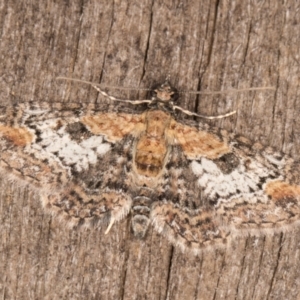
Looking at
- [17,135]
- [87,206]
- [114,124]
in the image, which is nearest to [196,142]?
[114,124]

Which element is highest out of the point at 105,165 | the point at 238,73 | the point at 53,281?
the point at 238,73

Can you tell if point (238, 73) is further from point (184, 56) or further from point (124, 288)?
point (124, 288)

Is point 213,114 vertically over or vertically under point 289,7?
under

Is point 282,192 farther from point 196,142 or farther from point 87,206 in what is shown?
point 87,206

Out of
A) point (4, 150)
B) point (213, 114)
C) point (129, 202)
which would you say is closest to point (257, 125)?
point (213, 114)

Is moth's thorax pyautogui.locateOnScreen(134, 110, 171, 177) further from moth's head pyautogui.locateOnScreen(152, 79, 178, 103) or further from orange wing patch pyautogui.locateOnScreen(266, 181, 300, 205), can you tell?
orange wing patch pyautogui.locateOnScreen(266, 181, 300, 205)

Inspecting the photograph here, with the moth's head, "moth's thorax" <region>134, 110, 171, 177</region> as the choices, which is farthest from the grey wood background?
"moth's thorax" <region>134, 110, 171, 177</region>
